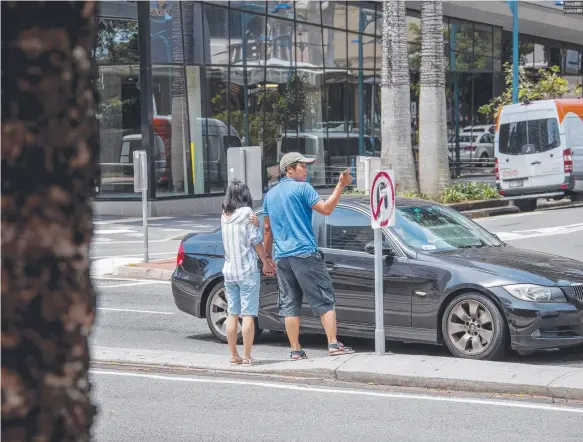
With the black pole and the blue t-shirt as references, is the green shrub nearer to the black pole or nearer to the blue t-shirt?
the black pole

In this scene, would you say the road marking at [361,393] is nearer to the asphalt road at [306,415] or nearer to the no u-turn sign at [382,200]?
the asphalt road at [306,415]

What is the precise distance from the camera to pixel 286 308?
9969 millimetres

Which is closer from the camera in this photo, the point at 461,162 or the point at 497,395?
the point at 497,395

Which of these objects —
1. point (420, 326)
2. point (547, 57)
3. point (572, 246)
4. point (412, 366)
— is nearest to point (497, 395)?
point (412, 366)

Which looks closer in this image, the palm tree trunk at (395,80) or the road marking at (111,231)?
the palm tree trunk at (395,80)

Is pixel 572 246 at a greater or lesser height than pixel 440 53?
lesser

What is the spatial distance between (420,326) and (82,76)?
26.5 ft

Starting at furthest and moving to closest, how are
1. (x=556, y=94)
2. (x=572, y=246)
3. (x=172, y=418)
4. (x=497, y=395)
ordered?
(x=556, y=94), (x=572, y=246), (x=497, y=395), (x=172, y=418)

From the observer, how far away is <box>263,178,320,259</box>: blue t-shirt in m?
9.80

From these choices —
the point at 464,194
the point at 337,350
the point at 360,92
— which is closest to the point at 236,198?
the point at 337,350

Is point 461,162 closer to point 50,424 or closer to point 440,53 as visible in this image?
point 440,53

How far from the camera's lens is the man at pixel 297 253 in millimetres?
9805

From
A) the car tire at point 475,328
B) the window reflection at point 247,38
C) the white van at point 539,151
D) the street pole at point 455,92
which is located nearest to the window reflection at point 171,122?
the window reflection at point 247,38

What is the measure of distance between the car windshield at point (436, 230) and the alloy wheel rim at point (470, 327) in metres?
0.81
